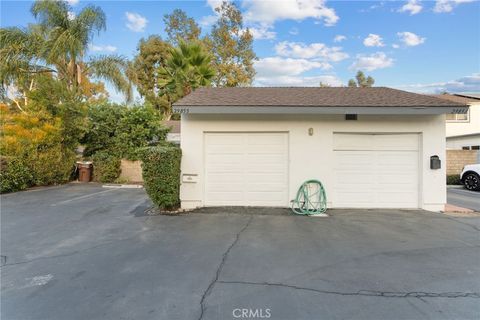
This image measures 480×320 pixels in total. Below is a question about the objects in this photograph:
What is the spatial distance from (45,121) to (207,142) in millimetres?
8968

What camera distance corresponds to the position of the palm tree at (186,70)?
16609 mm

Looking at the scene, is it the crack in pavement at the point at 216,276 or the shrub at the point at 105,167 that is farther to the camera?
A: the shrub at the point at 105,167

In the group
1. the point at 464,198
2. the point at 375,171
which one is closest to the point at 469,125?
the point at 464,198

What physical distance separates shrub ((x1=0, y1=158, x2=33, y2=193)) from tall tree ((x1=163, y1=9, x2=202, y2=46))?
1971cm

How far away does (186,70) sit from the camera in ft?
55.0

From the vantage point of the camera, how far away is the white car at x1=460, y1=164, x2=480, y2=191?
11711 millimetres

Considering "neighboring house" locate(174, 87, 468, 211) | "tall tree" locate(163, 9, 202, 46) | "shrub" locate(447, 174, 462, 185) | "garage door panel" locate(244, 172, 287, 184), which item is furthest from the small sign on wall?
"tall tree" locate(163, 9, 202, 46)

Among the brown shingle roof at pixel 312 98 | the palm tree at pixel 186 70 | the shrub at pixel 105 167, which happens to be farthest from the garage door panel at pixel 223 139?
the palm tree at pixel 186 70

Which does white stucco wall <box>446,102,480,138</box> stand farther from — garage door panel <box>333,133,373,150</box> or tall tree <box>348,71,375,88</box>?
tall tree <box>348,71,375,88</box>

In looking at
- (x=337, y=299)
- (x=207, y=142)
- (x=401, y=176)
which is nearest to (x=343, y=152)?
(x=401, y=176)

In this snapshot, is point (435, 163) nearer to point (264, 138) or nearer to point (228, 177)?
point (264, 138)

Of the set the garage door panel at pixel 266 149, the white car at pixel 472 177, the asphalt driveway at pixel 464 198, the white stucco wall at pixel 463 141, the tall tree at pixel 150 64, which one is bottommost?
the asphalt driveway at pixel 464 198

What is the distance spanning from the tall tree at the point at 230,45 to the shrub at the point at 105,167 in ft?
41.7

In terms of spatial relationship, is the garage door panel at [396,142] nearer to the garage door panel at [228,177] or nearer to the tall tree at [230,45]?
the garage door panel at [228,177]
